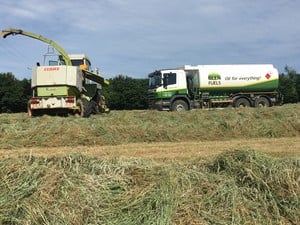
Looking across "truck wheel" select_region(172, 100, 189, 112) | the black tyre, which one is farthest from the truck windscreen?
the black tyre

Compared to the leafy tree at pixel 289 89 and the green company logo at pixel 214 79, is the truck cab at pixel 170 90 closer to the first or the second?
the green company logo at pixel 214 79

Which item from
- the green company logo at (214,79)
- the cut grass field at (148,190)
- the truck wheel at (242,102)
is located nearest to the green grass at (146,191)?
the cut grass field at (148,190)

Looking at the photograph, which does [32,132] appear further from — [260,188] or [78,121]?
[260,188]

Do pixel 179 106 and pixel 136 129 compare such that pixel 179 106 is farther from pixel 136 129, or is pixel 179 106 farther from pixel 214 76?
pixel 136 129

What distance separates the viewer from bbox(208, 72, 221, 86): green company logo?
27.5 m

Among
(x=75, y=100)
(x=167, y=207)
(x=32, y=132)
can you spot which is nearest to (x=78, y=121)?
(x=32, y=132)

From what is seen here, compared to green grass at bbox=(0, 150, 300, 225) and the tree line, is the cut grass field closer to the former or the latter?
green grass at bbox=(0, 150, 300, 225)

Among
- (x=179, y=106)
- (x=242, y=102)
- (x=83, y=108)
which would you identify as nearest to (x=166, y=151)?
(x=83, y=108)

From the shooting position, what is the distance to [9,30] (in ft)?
70.4

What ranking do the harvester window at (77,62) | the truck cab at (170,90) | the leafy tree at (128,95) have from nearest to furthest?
the harvester window at (77,62), the truck cab at (170,90), the leafy tree at (128,95)

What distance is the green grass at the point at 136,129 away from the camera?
13.8 metres

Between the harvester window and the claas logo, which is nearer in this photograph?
the harvester window

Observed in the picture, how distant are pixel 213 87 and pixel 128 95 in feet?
48.7

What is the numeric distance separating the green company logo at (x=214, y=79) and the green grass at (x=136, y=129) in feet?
33.1
